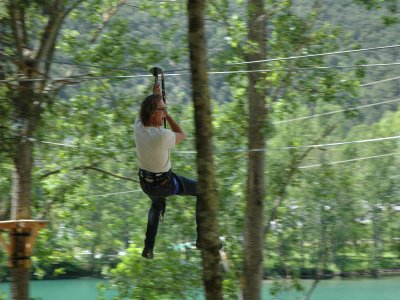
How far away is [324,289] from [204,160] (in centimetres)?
2398

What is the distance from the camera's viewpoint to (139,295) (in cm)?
1181

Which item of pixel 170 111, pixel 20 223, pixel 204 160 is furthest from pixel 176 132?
pixel 170 111

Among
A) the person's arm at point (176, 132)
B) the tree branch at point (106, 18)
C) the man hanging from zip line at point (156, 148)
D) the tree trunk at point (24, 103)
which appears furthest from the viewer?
the tree branch at point (106, 18)

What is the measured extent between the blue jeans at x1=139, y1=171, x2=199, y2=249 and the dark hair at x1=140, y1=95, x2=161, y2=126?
1.52ft

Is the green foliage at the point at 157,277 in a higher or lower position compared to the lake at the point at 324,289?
higher

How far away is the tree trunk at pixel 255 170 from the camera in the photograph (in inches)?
383

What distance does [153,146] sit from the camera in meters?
5.12

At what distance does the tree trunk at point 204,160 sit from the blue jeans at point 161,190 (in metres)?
1.17

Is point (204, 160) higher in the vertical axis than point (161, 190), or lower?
higher

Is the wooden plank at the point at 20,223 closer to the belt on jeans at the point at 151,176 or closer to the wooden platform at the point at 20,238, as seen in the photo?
the wooden platform at the point at 20,238

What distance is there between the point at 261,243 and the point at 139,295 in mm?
2737

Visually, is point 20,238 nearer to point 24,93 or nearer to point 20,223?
point 20,223

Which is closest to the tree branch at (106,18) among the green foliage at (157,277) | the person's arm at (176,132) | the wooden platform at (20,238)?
the green foliage at (157,277)

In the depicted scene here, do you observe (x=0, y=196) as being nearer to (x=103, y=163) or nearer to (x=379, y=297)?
(x=103, y=163)
